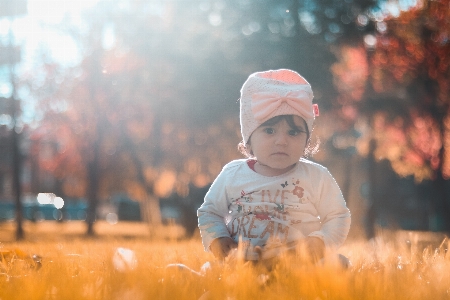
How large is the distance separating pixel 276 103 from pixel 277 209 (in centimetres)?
68

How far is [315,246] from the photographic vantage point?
3.06 meters

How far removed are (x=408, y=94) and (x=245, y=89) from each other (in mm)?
13419

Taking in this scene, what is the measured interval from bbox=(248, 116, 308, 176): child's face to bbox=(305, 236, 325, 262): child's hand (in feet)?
1.71

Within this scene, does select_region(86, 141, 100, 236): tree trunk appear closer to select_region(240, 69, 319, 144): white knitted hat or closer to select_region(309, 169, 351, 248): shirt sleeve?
select_region(240, 69, 319, 144): white knitted hat

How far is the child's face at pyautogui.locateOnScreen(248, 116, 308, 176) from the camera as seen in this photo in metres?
3.30

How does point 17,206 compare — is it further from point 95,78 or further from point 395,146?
point 395,146

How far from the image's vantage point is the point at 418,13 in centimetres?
1566

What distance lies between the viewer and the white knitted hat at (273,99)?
3.33 m

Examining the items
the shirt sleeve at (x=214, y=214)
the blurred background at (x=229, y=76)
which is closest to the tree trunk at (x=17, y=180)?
the blurred background at (x=229, y=76)

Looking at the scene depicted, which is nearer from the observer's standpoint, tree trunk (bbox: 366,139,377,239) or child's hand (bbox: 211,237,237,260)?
child's hand (bbox: 211,237,237,260)

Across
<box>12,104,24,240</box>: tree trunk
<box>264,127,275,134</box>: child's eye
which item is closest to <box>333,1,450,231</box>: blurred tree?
<box>12,104,24,240</box>: tree trunk

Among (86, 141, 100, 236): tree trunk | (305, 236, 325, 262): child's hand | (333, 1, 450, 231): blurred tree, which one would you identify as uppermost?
(333, 1, 450, 231): blurred tree

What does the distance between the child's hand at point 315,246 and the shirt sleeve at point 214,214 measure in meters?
0.51

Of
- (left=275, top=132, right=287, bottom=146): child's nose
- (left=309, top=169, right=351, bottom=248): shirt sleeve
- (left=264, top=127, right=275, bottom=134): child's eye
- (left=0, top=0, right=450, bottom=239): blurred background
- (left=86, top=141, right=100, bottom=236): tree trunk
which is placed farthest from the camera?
(left=86, top=141, right=100, bottom=236): tree trunk
